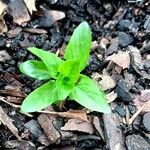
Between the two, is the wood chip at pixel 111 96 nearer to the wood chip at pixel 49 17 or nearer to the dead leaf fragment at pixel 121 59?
the dead leaf fragment at pixel 121 59

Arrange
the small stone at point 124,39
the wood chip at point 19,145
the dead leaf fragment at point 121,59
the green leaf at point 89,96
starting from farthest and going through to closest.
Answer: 1. the small stone at point 124,39
2. the dead leaf fragment at point 121,59
3. the wood chip at point 19,145
4. the green leaf at point 89,96

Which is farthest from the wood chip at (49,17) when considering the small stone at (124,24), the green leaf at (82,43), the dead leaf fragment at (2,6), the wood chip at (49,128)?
the wood chip at (49,128)

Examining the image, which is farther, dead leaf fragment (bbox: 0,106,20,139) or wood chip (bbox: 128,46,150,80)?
wood chip (bbox: 128,46,150,80)

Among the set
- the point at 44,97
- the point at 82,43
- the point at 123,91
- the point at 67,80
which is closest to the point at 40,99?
the point at 44,97

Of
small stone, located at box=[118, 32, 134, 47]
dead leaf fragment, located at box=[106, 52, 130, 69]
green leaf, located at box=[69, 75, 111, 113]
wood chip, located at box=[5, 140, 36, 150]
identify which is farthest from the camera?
small stone, located at box=[118, 32, 134, 47]

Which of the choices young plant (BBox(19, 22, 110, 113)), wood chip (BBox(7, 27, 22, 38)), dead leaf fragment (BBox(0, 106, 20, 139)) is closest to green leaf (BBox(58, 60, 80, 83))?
young plant (BBox(19, 22, 110, 113))

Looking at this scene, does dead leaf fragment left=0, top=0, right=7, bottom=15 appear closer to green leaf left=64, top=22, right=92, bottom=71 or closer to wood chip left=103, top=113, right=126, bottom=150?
green leaf left=64, top=22, right=92, bottom=71
